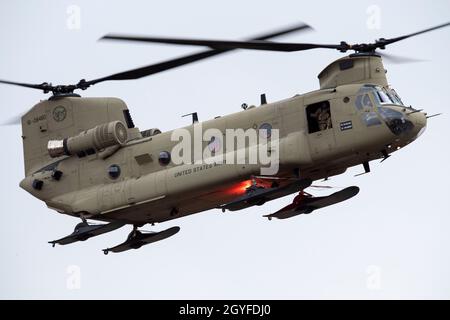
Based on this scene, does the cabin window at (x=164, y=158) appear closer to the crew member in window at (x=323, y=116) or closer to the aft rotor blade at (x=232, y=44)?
the crew member in window at (x=323, y=116)

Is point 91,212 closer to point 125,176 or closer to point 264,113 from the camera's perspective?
point 125,176

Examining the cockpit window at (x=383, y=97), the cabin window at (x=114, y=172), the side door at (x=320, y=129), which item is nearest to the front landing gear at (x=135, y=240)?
the cabin window at (x=114, y=172)

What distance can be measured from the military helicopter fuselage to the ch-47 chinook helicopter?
31mm

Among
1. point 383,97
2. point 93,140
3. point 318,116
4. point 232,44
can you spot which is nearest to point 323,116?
point 318,116

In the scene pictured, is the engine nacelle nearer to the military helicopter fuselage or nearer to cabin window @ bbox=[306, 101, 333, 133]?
the military helicopter fuselage

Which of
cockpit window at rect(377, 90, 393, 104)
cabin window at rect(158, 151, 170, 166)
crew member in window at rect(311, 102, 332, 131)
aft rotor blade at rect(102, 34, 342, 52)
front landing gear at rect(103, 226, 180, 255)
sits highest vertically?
aft rotor blade at rect(102, 34, 342, 52)

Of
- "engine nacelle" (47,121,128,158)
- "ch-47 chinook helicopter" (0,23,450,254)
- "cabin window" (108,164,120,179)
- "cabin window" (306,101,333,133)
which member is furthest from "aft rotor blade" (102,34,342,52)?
"cabin window" (108,164,120,179)

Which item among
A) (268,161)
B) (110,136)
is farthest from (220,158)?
(110,136)

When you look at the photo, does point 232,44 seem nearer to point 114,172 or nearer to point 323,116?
point 323,116

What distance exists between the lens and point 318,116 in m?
38.6

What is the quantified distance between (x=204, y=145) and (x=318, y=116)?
3693 mm

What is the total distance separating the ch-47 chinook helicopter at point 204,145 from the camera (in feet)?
125

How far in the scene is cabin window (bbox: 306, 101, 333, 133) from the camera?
38.4 meters
